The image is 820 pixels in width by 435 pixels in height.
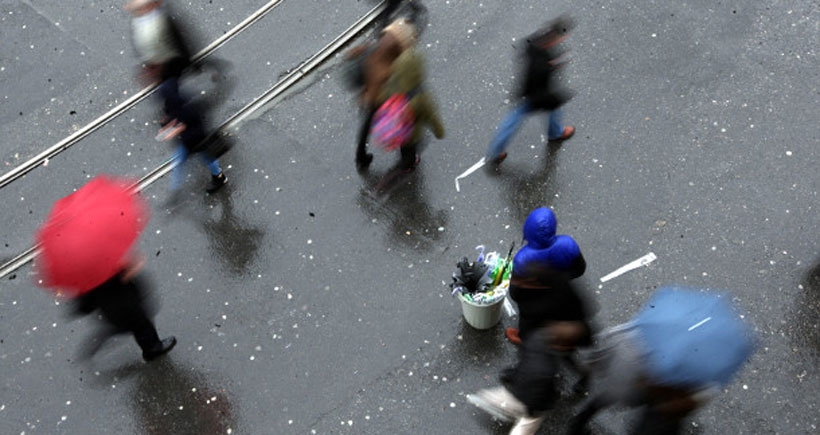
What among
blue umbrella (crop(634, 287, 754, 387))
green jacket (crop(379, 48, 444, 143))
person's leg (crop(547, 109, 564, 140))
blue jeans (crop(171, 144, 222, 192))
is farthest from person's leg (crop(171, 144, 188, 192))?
blue umbrella (crop(634, 287, 754, 387))

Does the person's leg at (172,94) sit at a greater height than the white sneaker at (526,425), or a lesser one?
greater

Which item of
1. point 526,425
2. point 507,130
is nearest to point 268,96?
point 507,130

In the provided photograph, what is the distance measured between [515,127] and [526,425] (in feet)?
9.07

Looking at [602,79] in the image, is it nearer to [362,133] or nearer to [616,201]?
[616,201]

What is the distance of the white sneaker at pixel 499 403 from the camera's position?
18.8ft

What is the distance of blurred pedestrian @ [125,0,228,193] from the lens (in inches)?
274

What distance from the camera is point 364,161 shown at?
780cm

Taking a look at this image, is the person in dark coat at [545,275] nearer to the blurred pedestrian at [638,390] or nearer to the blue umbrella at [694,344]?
the blurred pedestrian at [638,390]

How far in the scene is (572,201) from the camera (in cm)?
745

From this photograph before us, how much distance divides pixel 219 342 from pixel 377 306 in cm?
127

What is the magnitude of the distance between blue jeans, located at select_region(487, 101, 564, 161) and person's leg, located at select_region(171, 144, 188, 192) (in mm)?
2644

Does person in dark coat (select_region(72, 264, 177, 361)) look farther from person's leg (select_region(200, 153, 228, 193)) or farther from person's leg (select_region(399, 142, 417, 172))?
person's leg (select_region(399, 142, 417, 172))

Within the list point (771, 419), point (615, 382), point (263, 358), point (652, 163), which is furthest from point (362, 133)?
point (771, 419)

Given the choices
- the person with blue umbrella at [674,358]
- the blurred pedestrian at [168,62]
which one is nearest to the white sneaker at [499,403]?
the person with blue umbrella at [674,358]
